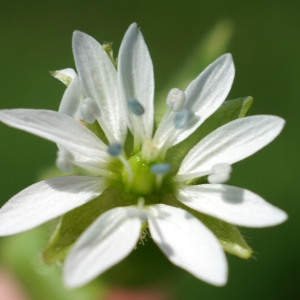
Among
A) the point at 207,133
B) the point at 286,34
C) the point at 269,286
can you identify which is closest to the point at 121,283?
the point at 207,133

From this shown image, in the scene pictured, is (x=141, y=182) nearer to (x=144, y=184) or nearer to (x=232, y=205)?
(x=144, y=184)

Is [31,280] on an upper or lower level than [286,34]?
lower

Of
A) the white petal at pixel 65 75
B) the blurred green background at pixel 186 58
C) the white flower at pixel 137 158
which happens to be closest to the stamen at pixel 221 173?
the white flower at pixel 137 158

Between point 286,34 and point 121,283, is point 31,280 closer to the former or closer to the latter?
point 121,283

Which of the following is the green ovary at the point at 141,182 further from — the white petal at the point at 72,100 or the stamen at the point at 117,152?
the white petal at the point at 72,100

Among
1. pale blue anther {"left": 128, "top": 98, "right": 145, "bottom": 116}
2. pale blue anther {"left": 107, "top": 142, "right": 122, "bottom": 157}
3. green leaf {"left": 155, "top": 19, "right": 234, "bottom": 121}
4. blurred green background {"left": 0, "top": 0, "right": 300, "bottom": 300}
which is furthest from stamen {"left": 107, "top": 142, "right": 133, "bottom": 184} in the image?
blurred green background {"left": 0, "top": 0, "right": 300, "bottom": 300}

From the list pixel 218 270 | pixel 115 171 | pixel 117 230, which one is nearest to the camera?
pixel 218 270
